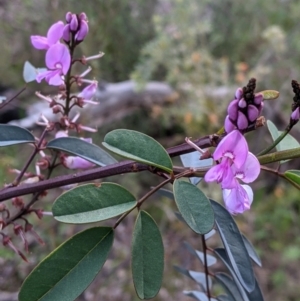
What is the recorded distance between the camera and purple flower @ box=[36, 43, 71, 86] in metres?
0.46

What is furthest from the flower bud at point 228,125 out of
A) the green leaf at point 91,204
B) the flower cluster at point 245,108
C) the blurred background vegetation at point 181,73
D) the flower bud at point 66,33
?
the blurred background vegetation at point 181,73

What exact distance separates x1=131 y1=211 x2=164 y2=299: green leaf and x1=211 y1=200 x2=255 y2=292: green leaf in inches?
2.3

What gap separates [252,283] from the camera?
380 mm

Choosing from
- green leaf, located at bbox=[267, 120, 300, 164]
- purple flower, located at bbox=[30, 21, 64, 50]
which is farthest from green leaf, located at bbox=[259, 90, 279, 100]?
purple flower, located at bbox=[30, 21, 64, 50]

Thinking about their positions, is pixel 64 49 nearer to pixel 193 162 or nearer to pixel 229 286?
pixel 193 162

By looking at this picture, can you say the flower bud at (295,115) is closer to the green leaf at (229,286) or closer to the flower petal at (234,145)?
the flower petal at (234,145)

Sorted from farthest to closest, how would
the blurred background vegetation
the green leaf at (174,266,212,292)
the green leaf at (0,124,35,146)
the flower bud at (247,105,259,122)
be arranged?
the blurred background vegetation
the green leaf at (174,266,212,292)
the green leaf at (0,124,35,146)
the flower bud at (247,105,259,122)

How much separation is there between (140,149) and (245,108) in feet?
0.32

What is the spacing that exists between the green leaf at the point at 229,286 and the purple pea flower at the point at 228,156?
0.62 ft

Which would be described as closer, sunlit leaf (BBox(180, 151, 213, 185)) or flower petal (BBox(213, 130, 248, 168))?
flower petal (BBox(213, 130, 248, 168))

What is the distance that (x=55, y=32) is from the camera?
1.59 ft

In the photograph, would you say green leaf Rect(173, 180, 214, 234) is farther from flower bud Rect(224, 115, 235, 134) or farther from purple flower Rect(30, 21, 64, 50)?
purple flower Rect(30, 21, 64, 50)

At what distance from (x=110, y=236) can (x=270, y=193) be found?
88.4 inches

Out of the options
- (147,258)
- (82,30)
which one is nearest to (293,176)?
(147,258)
